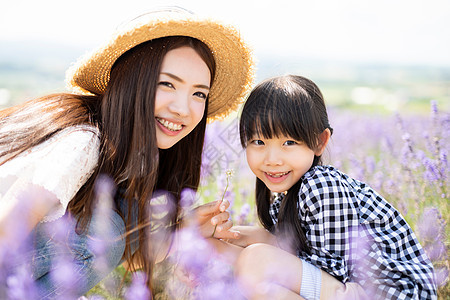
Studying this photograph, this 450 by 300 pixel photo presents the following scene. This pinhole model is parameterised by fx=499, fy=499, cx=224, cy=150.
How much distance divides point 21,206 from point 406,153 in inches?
74.8

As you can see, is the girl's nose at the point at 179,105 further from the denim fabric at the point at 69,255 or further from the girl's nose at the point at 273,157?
the denim fabric at the point at 69,255

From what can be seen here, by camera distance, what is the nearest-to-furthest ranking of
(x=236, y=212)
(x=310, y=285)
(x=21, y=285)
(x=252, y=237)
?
(x=21, y=285), (x=310, y=285), (x=252, y=237), (x=236, y=212)

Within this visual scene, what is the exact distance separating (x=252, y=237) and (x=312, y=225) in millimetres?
460

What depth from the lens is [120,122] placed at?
201 centimetres

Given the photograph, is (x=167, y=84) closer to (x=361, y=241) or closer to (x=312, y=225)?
(x=312, y=225)

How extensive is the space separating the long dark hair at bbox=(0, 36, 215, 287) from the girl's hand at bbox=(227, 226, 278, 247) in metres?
0.47

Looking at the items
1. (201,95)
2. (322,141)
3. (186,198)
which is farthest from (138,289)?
(322,141)

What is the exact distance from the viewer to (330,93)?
14945 mm

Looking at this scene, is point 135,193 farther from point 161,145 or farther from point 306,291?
point 306,291

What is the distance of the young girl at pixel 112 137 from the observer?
5.93 feet

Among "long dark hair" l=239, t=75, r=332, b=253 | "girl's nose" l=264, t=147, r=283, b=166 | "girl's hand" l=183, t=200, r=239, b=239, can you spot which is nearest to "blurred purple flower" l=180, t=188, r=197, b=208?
"girl's hand" l=183, t=200, r=239, b=239

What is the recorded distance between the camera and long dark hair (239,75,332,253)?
2.16 metres

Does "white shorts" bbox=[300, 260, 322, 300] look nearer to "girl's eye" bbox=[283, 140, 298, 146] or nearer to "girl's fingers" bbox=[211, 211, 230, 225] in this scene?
"girl's fingers" bbox=[211, 211, 230, 225]

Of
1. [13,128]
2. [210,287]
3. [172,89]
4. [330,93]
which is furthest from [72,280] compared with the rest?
[330,93]
